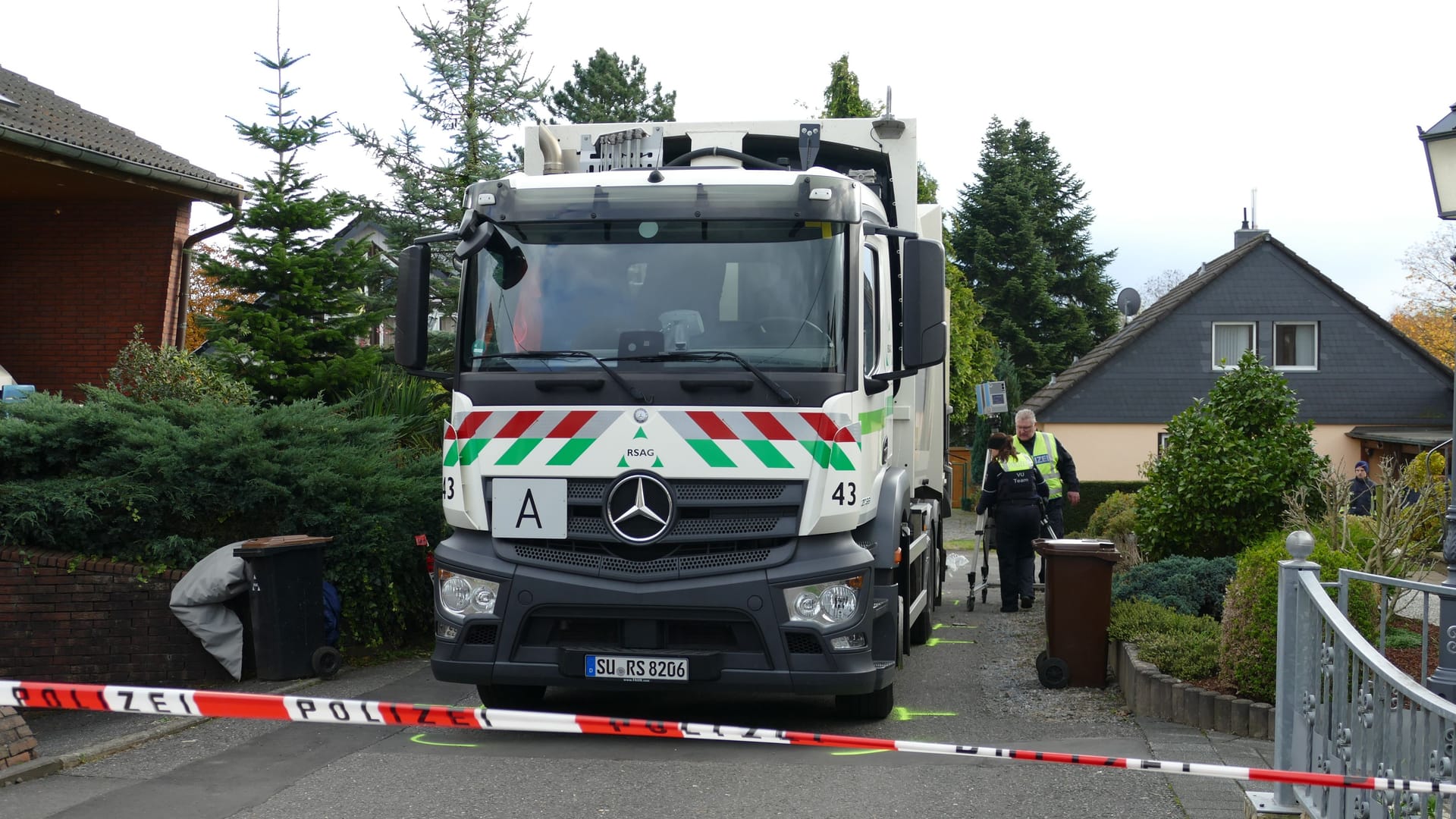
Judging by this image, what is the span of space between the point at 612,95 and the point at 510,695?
3154 cm

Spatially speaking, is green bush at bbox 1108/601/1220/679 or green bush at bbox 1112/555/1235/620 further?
green bush at bbox 1112/555/1235/620

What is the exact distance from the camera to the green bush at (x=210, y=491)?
333 inches

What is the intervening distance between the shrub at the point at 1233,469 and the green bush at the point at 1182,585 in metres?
0.53

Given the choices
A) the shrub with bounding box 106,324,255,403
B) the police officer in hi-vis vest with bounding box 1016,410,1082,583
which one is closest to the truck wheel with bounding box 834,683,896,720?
the police officer in hi-vis vest with bounding box 1016,410,1082,583

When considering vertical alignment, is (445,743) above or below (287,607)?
below

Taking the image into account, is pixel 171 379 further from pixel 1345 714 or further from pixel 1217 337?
pixel 1217 337

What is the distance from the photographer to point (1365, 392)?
116 ft

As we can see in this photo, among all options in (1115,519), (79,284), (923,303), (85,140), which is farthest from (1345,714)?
(79,284)

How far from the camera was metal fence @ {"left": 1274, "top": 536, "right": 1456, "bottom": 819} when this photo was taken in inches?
146

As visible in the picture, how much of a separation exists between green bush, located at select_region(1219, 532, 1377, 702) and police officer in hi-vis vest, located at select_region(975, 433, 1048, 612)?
4603 millimetres

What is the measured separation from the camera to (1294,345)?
36031 mm

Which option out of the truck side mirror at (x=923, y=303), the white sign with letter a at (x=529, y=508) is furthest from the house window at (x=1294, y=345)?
the white sign with letter a at (x=529, y=508)

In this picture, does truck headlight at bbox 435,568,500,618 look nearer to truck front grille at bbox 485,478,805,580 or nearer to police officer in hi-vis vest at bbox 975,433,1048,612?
truck front grille at bbox 485,478,805,580

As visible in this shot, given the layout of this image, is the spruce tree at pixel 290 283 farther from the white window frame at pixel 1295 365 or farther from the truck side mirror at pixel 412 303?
the white window frame at pixel 1295 365
